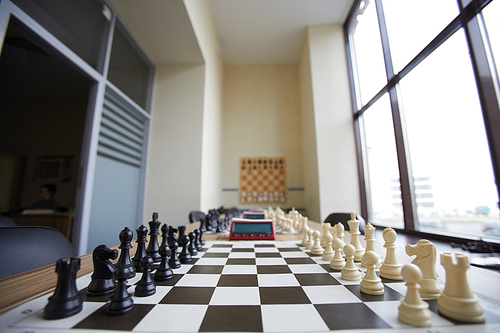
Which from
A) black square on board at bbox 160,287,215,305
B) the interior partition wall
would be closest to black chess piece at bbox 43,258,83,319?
black square on board at bbox 160,287,215,305

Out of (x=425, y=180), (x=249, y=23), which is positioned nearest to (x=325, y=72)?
(x=249, y=23)

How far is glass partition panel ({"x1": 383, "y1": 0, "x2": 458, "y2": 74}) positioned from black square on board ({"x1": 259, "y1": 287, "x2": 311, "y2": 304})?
8.17 feet

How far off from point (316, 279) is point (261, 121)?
4466mm

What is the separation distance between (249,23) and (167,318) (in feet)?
14.8

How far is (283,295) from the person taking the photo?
544 mm

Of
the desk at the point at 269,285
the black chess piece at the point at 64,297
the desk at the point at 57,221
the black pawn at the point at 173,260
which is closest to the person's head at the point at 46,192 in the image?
the desk at the point at 57,221

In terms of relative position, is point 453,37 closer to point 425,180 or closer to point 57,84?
point 425,180

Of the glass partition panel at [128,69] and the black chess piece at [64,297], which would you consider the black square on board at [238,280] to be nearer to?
the black chess piece at [64,297]

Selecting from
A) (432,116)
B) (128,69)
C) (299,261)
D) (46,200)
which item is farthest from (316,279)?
(46,200)

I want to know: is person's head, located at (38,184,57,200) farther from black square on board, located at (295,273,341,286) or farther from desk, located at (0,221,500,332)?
black square on board, located at (295,273,341,286)

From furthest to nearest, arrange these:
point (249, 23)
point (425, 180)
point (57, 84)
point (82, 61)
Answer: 1. point (249, 23)
2. point (57, 84)
3. point (425, 180)
4. point (82, 61)

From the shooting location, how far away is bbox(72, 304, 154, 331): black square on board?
40 centimetres

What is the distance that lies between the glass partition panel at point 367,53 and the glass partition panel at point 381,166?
26 centimetres

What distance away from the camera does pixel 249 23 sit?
3961 millimetres
